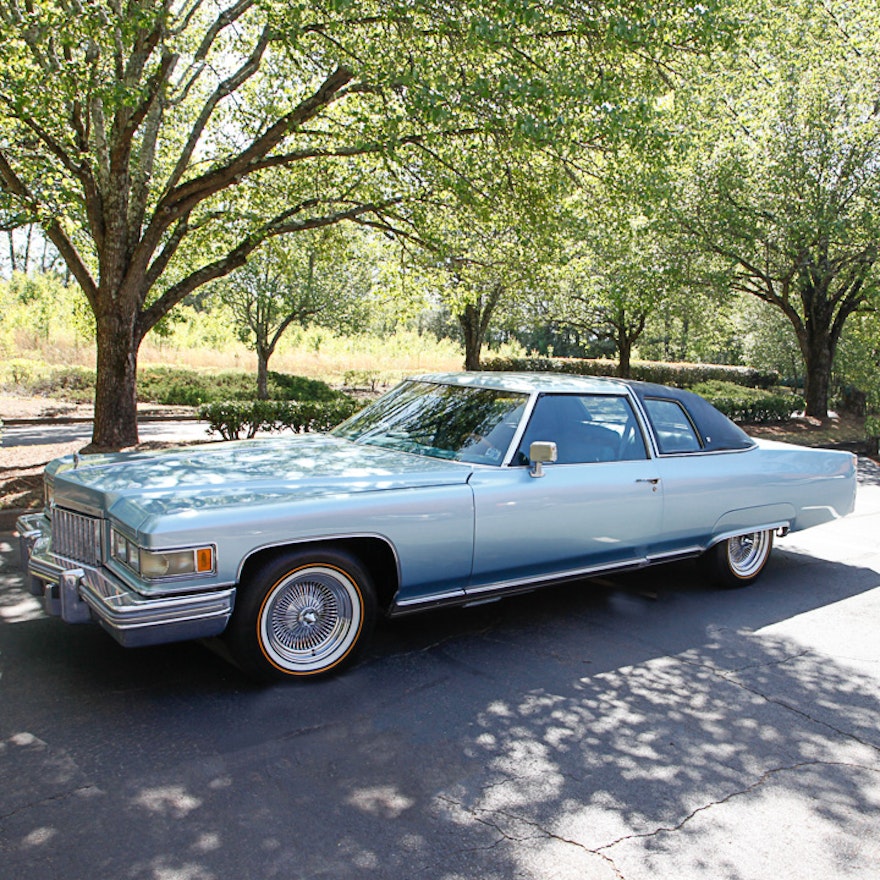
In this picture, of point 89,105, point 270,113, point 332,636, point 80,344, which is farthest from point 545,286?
point 80,344

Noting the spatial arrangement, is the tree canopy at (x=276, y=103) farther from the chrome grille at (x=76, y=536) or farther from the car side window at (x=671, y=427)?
the chrome grille at (x=76, y=536)

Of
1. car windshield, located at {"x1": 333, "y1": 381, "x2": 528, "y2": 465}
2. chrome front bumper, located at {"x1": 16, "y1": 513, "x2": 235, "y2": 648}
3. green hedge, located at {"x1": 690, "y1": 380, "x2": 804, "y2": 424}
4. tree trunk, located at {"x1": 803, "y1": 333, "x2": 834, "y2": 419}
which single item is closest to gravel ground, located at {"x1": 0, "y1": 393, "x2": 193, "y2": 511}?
car windshield, located at {"x1": 333, "y1": 381, "x2": 528, "y2": 465}

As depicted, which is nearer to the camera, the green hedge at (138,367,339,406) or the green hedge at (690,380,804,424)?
the green hedge at (690,380,804,424)

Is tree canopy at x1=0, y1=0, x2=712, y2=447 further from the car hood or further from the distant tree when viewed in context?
the distant tree

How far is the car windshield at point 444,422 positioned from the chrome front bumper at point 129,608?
1.85 meters

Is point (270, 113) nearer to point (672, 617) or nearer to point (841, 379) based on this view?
point (672, 617)

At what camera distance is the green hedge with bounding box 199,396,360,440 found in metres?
13.5

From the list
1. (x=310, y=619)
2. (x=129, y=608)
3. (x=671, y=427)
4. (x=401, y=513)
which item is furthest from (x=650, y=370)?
(x=129, y=608)

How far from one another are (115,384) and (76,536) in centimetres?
836

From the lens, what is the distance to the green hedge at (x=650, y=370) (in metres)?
33.6

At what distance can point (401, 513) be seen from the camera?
436 centimetres

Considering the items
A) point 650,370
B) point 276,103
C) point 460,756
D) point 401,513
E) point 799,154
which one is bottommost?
point 460,756

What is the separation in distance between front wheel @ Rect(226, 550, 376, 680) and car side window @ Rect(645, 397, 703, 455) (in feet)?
8.71

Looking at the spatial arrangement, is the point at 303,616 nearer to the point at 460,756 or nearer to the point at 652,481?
the point at 460,756
